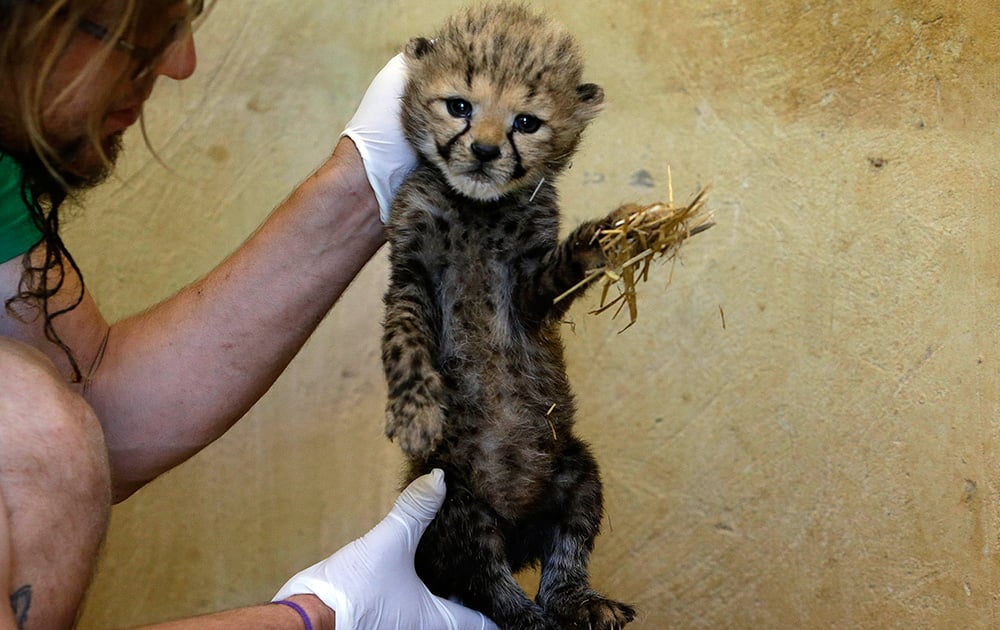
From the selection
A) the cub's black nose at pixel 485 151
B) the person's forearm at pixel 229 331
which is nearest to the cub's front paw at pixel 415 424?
the cub's black nose at pixel 485 151

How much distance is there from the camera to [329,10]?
293 cm

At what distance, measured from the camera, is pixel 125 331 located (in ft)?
6.57

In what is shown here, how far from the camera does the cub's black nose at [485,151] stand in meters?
1.61

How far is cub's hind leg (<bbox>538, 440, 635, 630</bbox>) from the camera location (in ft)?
5.49

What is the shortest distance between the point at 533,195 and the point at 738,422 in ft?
3.60

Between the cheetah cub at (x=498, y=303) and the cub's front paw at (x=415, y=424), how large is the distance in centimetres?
8

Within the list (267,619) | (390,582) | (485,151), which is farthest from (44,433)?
(485,151)

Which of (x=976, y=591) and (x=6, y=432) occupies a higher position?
(x=6, y=432)

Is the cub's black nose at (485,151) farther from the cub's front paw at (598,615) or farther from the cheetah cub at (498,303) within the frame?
the cub's front paw at (598,615)

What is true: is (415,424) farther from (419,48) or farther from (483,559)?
(419,48)

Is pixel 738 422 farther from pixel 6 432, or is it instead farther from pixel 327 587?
pixel 6 432

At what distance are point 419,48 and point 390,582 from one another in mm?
1128

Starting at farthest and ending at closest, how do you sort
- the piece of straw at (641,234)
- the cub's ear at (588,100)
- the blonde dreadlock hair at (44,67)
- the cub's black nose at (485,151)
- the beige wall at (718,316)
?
the beige wall at (718,316) < the cub's ear at (588,100) < the cub's black nose at (485,151) < the piece of straw at (641,234) < the blonde dreadlock hair at (44,67)

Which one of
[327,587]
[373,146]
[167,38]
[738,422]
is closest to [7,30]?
[167,38]
